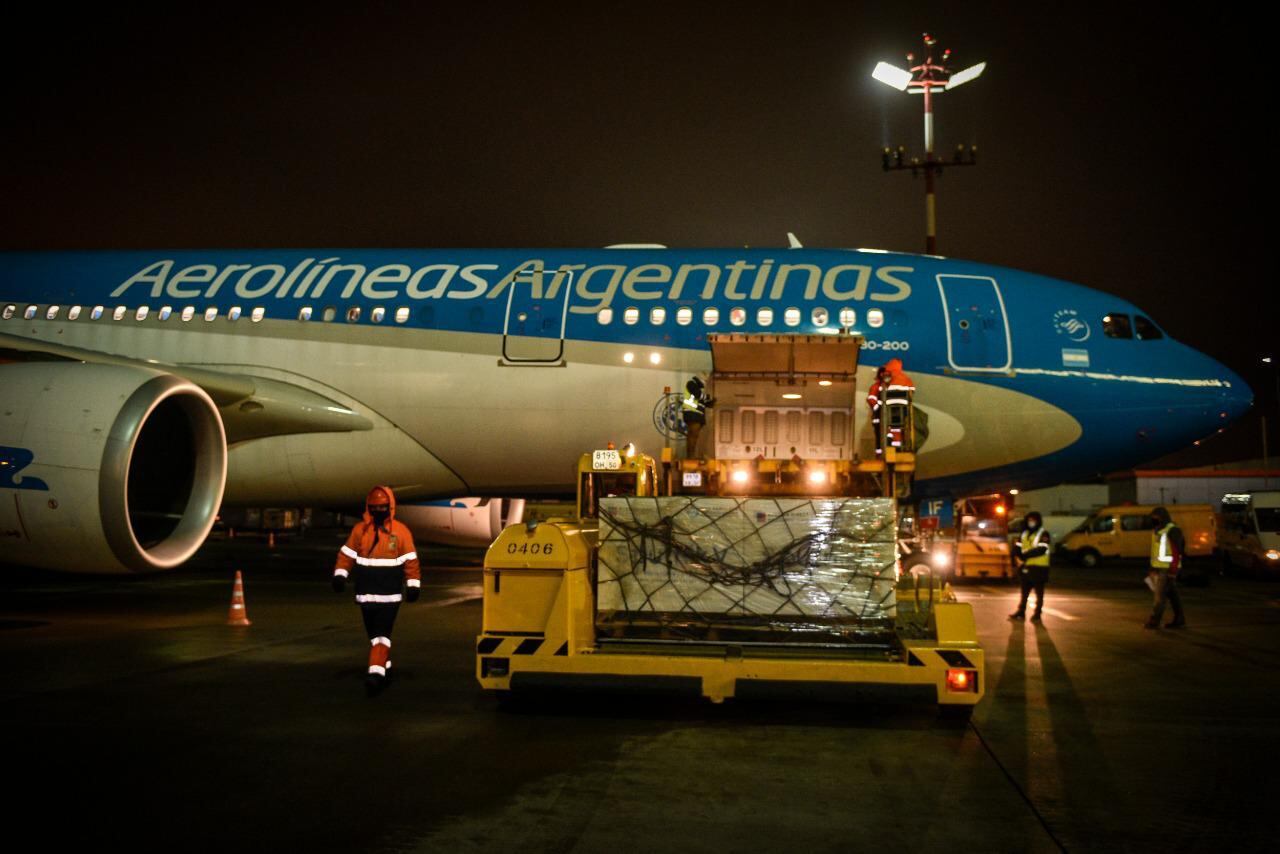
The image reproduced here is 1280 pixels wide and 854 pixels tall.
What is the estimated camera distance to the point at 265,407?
40.1ft

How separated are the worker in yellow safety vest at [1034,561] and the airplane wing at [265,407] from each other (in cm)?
797

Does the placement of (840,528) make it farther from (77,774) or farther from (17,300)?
(17,300)

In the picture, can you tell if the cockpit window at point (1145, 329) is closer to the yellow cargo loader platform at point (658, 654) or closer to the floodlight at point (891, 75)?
the yellow cargo loader platform at point (658, 654)

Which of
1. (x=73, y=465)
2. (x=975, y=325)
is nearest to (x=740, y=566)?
(x=73, y=465)

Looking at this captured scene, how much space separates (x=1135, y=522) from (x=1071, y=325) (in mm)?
20761

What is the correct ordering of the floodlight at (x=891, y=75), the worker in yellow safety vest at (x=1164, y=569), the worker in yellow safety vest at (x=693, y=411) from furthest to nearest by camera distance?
the floodlight at (x=891, y=75)
the worker in yellow safety vest at (x=1164, y=569)
the worker in yellow safety vest at (x=693, y=411)

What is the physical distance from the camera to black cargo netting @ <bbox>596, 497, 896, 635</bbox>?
22.7 ft

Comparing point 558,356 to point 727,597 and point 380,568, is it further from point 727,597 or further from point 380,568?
point 727,597

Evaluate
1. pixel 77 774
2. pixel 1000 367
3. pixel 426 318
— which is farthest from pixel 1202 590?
pixel 77 774

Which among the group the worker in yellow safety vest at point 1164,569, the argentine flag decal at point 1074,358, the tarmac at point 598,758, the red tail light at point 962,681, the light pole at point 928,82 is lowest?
the tarmac at point 598,758

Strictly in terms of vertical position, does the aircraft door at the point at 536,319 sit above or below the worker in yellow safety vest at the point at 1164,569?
above

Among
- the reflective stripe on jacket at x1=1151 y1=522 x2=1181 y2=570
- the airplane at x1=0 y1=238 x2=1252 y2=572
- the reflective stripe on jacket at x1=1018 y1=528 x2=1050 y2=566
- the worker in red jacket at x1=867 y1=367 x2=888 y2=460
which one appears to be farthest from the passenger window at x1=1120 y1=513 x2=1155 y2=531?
the worker in red jacket at x1=867 y1=367 x2=888 y2=460

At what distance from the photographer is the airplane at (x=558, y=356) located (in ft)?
38.9

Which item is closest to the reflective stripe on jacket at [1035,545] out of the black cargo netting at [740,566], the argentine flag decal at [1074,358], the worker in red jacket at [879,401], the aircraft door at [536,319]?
the argentine flag decal at [1074,358]
